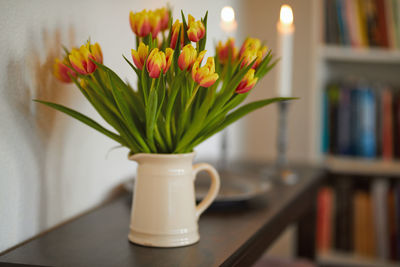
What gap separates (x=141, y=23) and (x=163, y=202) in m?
0.27

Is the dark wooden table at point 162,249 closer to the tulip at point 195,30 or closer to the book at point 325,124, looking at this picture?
the tulip at point 195,30

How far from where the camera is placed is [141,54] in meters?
0.67

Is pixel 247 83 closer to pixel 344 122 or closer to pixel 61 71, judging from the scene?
pixel 61 71

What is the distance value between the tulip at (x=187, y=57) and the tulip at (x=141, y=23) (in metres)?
0.14

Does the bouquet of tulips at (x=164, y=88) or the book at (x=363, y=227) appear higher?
the bouquet of tulips at (x=164, y=88)

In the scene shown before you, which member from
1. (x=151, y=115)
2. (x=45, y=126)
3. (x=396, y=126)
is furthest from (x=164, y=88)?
(x=396, y=126)

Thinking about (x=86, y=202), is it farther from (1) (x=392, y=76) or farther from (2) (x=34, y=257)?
(1) (x=392, y=76)

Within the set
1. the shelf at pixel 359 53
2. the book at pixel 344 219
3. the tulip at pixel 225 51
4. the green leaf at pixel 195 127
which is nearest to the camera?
the green leaf at pixel 195 127

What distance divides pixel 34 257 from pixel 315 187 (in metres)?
0.89

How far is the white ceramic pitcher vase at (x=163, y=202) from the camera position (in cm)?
74

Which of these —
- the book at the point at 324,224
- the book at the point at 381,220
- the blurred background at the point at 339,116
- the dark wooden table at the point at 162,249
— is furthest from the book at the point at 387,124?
the dark wooden table at the point at 162,249

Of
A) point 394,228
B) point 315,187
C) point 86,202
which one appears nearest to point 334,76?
point 394,228

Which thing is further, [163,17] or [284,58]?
[284,58]

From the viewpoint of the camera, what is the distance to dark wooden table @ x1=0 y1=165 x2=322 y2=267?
0.69 meters
